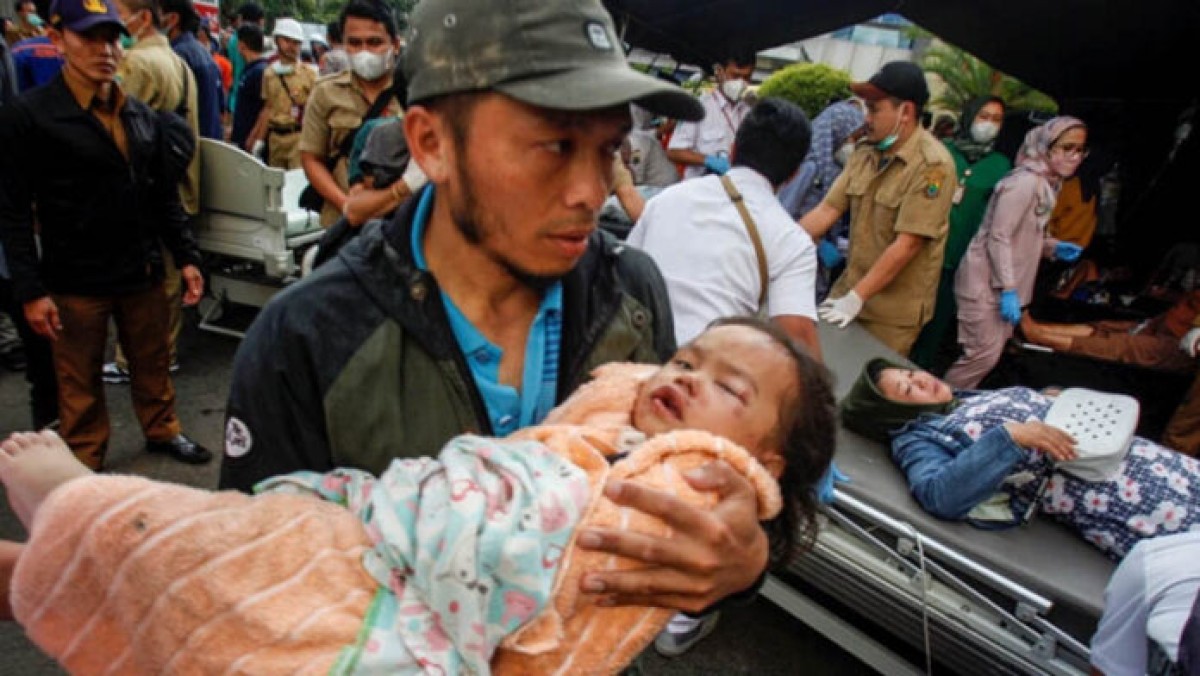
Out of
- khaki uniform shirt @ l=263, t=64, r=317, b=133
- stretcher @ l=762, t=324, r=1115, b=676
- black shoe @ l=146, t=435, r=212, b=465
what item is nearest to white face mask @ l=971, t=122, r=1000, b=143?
stretcher @ l=762, t=324, r=1115, b=676

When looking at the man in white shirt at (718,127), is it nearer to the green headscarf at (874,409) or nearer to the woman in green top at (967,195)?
the woman in green top at (967,195)

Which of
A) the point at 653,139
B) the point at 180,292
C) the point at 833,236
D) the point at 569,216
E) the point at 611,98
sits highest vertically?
the point at 611,98

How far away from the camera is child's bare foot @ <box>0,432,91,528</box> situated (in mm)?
1108

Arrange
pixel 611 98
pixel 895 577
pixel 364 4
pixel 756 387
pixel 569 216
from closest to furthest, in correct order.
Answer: pixel 611 98
pixel 569 216
pixel 756 387
pixel 895 577
pixel 364 4

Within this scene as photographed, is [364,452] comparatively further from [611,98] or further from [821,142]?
[821,142]

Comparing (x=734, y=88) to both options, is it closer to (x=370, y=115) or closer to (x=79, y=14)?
(x=370, y=115)

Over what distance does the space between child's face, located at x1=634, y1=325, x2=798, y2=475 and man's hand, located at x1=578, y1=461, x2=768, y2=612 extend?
0.30 metres

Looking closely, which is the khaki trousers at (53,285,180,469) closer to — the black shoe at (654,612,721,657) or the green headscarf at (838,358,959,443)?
the black shoe at (654,612,721,657)

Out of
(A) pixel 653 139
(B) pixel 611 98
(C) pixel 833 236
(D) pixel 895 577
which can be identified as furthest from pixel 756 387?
(A) pixel 653 139

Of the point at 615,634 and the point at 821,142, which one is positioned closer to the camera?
the point at 615,634

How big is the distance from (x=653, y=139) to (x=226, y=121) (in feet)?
20.4

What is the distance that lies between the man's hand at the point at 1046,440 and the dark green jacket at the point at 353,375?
239 cm

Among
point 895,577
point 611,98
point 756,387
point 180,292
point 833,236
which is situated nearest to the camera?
point 611,98

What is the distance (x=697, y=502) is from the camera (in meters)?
1.12
